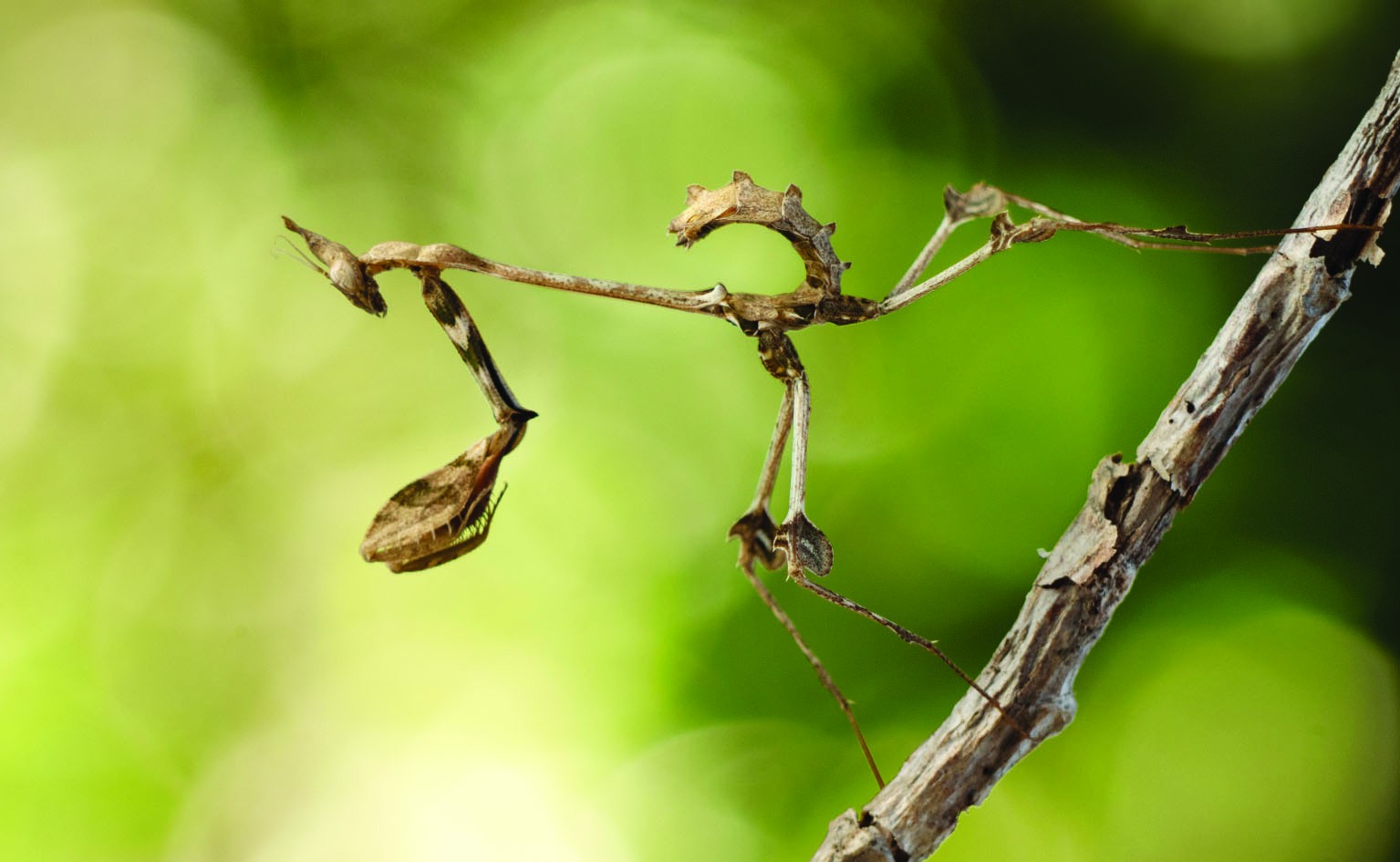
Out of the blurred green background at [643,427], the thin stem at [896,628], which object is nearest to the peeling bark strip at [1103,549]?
the thin stem at [896,628]

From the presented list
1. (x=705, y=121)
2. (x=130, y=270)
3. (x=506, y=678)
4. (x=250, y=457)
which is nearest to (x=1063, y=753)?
(x=506, y=678)

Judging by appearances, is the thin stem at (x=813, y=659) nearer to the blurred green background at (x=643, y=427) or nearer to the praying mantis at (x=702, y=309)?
the praying mantis at (x=702, y=309)

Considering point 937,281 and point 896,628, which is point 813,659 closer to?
point 896,628

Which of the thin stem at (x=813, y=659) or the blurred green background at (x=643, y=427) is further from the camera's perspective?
the blurred green background at (x=643, y=427)

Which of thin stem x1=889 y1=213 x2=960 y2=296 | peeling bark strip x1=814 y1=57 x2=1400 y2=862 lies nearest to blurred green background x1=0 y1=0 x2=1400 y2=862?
thin stem x1=889 y1=213 x2=960 y2=296

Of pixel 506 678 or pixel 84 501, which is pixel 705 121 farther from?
pixel 84 501
